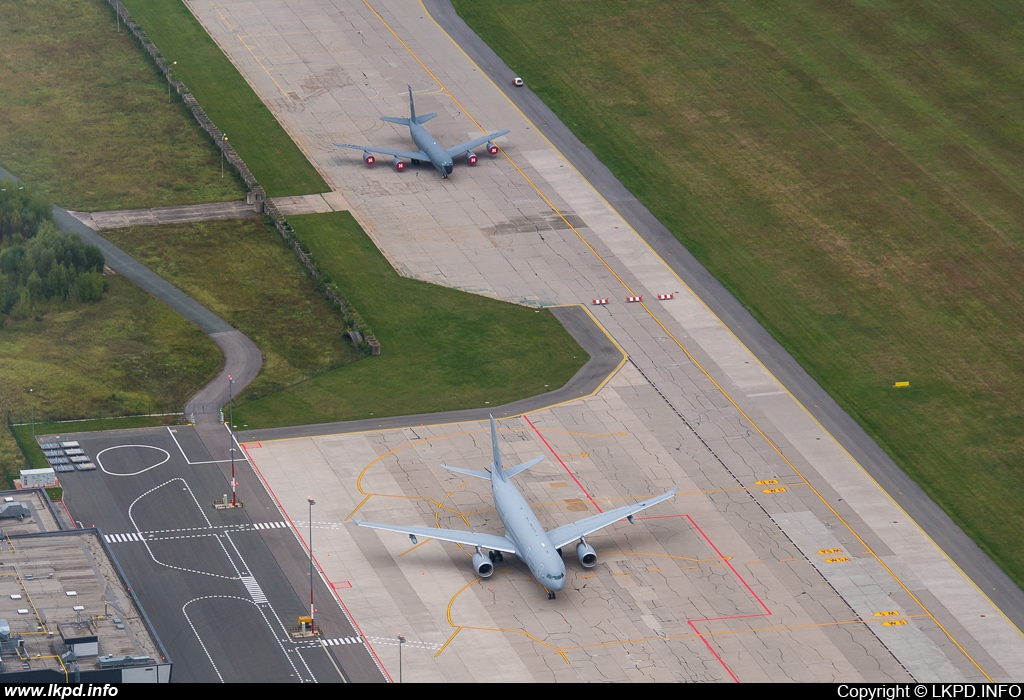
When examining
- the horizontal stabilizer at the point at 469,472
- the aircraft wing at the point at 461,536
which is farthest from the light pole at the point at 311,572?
the horizontal stabilizer at the point at 469,472

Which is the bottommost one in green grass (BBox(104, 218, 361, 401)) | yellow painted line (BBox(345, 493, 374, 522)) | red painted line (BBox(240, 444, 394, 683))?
red painted line (BBox(240, 444, 394, 683))

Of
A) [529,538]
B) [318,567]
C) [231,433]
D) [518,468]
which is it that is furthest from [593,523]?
[231,433]

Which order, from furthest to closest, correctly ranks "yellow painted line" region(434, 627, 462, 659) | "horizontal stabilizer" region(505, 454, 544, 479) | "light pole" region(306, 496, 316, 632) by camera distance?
"horizontal stabilizer" region(505, 454, 544, 479), "light pole" region(306, 496, 316, 632), "yellow painted line" region(434, 627, 462, 659)

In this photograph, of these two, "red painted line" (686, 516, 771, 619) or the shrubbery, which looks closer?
"red painted line" (686, 516, 771, 619)

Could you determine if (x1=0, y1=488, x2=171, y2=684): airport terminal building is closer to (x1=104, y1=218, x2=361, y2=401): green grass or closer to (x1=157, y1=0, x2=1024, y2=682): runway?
(x1=157, y1=0, x2=1024, y2=682): runway

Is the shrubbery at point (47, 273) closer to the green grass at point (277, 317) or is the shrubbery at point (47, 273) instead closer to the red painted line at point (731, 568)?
the green grass at point (277, 317)

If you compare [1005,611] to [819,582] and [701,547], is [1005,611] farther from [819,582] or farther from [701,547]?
[701,547]

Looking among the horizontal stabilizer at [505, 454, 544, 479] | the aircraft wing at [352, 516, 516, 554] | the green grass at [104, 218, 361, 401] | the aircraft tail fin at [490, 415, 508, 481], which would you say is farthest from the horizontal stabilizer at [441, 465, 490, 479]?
the green grass at [104, 218, 361, 401]
